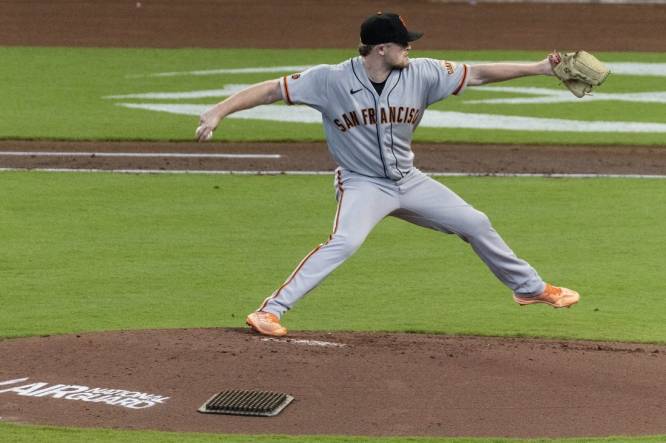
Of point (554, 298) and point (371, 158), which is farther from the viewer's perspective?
point (554, 298)

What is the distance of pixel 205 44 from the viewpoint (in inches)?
1177

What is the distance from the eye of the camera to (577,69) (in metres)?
8.36

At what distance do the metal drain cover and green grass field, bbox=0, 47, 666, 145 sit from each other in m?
11.4

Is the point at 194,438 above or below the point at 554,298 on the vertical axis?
below

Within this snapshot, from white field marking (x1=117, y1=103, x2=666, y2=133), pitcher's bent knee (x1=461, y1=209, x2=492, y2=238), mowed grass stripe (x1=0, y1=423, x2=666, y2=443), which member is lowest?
mowed grass stripe (x1=0, y1=423, x2=666, y2=443)

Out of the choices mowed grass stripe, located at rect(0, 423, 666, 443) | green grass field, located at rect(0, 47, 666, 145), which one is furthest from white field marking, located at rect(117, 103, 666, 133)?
mowed grass stripe, located at rect(0, 423, 666, 443)

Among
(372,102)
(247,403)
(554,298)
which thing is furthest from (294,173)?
(247,403)

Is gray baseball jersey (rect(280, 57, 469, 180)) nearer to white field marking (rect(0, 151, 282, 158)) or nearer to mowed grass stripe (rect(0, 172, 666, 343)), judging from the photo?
mowed grass stripe (rect(0, 172, 666, 343))

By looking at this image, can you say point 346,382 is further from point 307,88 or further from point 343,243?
point 307,88

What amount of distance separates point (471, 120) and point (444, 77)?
1202cm

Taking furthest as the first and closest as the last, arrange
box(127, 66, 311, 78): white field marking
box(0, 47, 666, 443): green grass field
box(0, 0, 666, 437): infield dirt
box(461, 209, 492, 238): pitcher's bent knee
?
1. box(127, 66, 311, 78): white field marking
2. box(0, 47, 666, 443): green grass field
3. box(461, 209, 492, 238): pitcher's bent knee
4. box(0, 0, 666, 437): infield dirt

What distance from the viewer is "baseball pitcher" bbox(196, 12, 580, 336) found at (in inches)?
331

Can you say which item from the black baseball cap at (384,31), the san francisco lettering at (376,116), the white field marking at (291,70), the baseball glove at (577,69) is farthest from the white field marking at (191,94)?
the baseball glove at (577,69)

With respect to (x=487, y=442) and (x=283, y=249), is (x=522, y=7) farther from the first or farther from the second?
(x=487, y=442)
